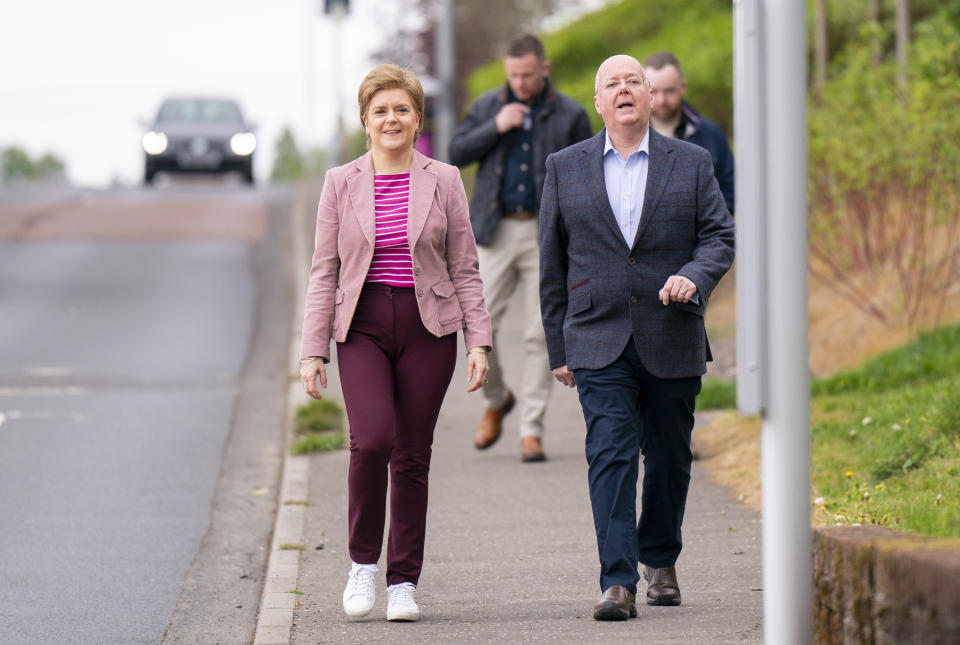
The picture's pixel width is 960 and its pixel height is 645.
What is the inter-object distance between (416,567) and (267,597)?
81 centimetres

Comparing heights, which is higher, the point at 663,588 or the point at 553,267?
the point at 553,267

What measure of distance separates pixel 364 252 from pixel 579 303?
0.76m

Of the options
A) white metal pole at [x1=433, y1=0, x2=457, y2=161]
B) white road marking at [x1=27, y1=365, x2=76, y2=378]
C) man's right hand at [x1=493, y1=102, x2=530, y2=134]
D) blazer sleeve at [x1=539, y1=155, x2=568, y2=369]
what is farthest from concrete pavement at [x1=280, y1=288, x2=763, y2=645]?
white metal pole at [x1=433, y1=0, x2=457, y2=161]

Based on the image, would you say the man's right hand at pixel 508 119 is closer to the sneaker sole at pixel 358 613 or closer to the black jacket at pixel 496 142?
the black jacket at pixel 496 142

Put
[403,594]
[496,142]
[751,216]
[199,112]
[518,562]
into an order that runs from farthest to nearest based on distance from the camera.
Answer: [199,112], [496,142], [518,562], [403,594], [751,216]

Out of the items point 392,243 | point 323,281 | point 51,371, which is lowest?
point 51,371

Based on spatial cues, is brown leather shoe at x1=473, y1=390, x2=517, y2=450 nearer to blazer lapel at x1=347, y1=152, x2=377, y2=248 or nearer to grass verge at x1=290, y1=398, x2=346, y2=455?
grass verge at x1=290, y1=398, x2=346, y2=455

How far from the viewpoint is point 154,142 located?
97.2 ft

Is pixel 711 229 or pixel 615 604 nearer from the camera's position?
pixel 615 604

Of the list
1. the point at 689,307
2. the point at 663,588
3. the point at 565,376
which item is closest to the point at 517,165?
the point at 565,376

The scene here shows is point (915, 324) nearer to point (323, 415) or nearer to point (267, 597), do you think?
point (323, 415)

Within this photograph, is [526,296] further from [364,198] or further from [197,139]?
[197,139]

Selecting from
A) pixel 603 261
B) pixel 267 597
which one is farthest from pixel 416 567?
pixel 603 261

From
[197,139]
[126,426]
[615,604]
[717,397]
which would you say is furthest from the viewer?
[197,139]
